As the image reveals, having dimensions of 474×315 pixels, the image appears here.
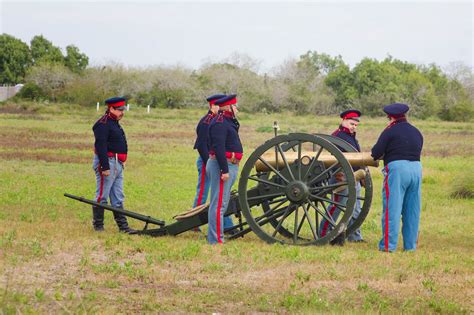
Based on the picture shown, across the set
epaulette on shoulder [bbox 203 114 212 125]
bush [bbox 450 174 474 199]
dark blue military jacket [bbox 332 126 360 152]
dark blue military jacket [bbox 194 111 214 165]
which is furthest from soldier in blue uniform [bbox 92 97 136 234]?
bush [bbox 450 174 474 199]

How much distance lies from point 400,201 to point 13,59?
80.5 m

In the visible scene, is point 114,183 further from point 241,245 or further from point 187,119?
point 187,119

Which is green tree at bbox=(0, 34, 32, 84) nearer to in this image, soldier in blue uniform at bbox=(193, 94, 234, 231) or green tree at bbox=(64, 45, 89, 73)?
green tree at bbox=(64, 45, 89, 73)

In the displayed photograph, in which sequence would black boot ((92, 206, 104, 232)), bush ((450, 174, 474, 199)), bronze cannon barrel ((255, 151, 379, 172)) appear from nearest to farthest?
bronze cannon barrel ((255, 151, 379, 172))
black boot ((92, 206, 104, 232))
bush ((450, 174, 474, 199))

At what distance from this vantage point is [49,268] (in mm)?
8805

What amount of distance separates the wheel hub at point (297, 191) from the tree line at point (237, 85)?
179 ft

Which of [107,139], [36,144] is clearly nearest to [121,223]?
[107,139]

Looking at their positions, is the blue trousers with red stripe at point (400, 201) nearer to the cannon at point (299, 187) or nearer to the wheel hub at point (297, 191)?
the cannon at point (299, 187)

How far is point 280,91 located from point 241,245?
6577 cm

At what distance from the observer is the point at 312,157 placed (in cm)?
1062

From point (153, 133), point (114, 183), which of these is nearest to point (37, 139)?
point (153, 133)

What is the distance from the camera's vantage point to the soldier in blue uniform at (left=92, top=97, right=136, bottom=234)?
11289 millimetres

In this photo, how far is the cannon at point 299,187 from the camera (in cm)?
1043

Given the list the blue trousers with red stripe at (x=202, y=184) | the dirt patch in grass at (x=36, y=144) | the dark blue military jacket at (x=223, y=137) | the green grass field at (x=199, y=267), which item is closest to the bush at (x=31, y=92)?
the dirt patch in grass at (x=36, y=144)
